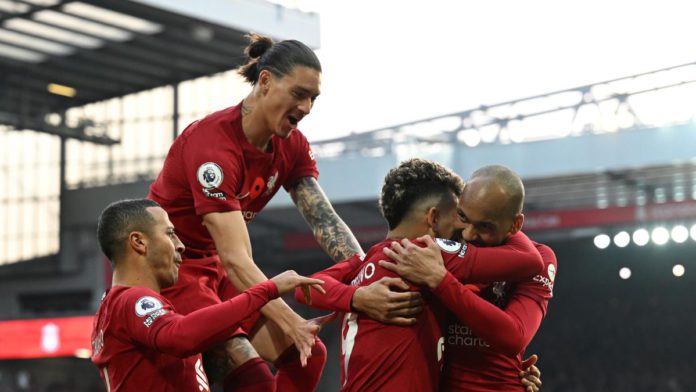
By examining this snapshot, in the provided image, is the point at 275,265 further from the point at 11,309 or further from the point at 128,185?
the point at 11,309

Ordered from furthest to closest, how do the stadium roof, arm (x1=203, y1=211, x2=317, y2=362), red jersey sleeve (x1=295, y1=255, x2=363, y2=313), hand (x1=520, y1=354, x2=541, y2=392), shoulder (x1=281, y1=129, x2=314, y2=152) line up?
1. the stadium roof
2. shoulder (x1=281, y1=129, x2=314, y2=152)
3. arm (x1=203, y1=211, x2=317, y2=362)
4. hand (x1=520, y1=354, x2=541, y2=392)
5. red jersey sleeve (x1=295, y1=255, x2=363, y2=313)

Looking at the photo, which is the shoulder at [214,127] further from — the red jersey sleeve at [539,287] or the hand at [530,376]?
the hand at [530,376]

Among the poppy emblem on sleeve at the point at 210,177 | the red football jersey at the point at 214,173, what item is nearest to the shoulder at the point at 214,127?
the red football jersey at the point at 214,173

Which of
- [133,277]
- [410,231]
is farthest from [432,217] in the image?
[133,277]

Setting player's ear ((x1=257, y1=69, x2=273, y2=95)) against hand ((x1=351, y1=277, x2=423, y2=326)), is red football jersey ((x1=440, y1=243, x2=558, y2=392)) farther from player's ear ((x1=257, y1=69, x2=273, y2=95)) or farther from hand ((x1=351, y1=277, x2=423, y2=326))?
player's ear ((x1=257, y1=69, x2=273, y2=95))

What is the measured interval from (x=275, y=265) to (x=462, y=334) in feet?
82.1

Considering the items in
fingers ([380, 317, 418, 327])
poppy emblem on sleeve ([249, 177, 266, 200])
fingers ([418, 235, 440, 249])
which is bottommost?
fingers ([380, 317, 418, 327])

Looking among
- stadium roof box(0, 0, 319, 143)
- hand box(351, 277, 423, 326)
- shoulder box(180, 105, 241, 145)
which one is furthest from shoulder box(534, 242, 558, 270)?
stadium roof box(0, 0, 319, 143)

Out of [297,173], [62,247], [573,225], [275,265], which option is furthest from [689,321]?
[297,173]

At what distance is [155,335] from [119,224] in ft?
1.65

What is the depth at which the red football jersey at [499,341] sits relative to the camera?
3.60 m

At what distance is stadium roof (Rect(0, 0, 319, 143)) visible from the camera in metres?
23.9

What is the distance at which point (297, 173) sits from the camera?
16.1ft

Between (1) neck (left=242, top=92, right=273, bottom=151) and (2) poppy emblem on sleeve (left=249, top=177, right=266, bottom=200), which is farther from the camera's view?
(2) poppy emblem on sleeve (left=249, top=177, right=266, bottom=200)
